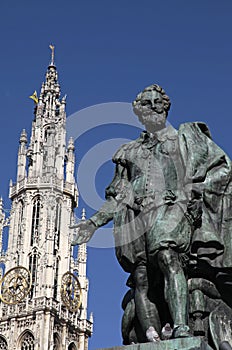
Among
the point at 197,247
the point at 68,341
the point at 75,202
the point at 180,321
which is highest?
the point at 75,202

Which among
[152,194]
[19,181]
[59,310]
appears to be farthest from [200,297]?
[19,181]

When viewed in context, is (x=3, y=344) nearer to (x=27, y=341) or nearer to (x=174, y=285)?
(x=27, y=341)

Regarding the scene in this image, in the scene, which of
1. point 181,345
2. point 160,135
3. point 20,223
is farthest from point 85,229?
point 20,223

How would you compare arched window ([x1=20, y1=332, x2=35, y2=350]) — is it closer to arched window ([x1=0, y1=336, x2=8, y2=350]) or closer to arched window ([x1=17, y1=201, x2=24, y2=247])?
arched window ([x1=0, y1=336, x2=8, y2=350])

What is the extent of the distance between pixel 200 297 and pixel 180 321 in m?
0.57

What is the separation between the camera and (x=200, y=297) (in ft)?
23.3

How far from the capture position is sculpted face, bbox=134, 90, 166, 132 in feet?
24.7

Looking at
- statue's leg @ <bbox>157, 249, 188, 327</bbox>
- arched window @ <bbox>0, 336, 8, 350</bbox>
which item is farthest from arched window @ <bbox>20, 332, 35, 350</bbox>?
statue's leg @ <bbox>157, 249, 188, 327</bbox>

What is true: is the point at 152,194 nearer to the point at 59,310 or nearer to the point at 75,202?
the point at 59,310

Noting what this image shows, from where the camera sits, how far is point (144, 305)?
7.01 metres

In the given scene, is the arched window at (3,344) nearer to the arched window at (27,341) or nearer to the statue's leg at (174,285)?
the arched window at (27,341)

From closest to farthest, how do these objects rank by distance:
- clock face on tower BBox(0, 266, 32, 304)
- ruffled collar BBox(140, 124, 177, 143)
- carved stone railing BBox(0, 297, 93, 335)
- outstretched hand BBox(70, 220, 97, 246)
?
outstretched hand BBox(70, 220, 97, 246), ruffled collar BBox(140, 124, 177, 143), carved stone railing BBox(0, 297, 93, 335), clock face on tower BBox(0, 266, 32, 304)

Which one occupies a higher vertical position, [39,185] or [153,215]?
[39,185]

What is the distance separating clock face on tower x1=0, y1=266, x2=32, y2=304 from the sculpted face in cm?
7216
